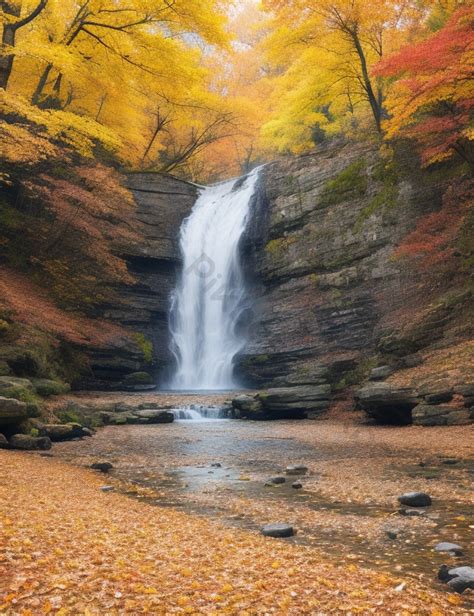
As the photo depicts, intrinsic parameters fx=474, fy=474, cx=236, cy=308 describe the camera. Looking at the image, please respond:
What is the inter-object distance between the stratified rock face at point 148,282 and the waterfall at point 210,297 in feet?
1.95

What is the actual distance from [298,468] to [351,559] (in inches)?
157

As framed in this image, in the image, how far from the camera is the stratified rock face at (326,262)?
17422 millimetres

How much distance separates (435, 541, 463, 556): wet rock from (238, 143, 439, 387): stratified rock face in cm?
1194

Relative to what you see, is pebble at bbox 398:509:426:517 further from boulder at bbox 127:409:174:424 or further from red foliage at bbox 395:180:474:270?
red foliage at bbox 395:180:474:270

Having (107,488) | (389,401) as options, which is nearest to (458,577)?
(107,488)

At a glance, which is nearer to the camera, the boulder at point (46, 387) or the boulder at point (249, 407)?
the boulder at point (46, 387)

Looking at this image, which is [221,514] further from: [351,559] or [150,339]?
[150,339]

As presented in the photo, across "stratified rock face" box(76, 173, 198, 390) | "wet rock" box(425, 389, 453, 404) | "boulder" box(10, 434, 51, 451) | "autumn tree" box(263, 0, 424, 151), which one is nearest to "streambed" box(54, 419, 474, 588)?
"boulder" box(10, 434, 51, 451)

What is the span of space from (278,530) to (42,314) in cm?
1304

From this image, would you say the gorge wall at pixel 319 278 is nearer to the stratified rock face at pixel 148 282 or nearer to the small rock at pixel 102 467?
the stratified rock face at pixel 148 282

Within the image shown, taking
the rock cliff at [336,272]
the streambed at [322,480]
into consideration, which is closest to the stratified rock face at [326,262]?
the rock cliff at [336,272]

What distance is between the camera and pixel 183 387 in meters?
21.9

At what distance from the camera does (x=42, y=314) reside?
1544 centimetres

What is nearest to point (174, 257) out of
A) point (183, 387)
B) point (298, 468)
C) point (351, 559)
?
point (183, 387)
